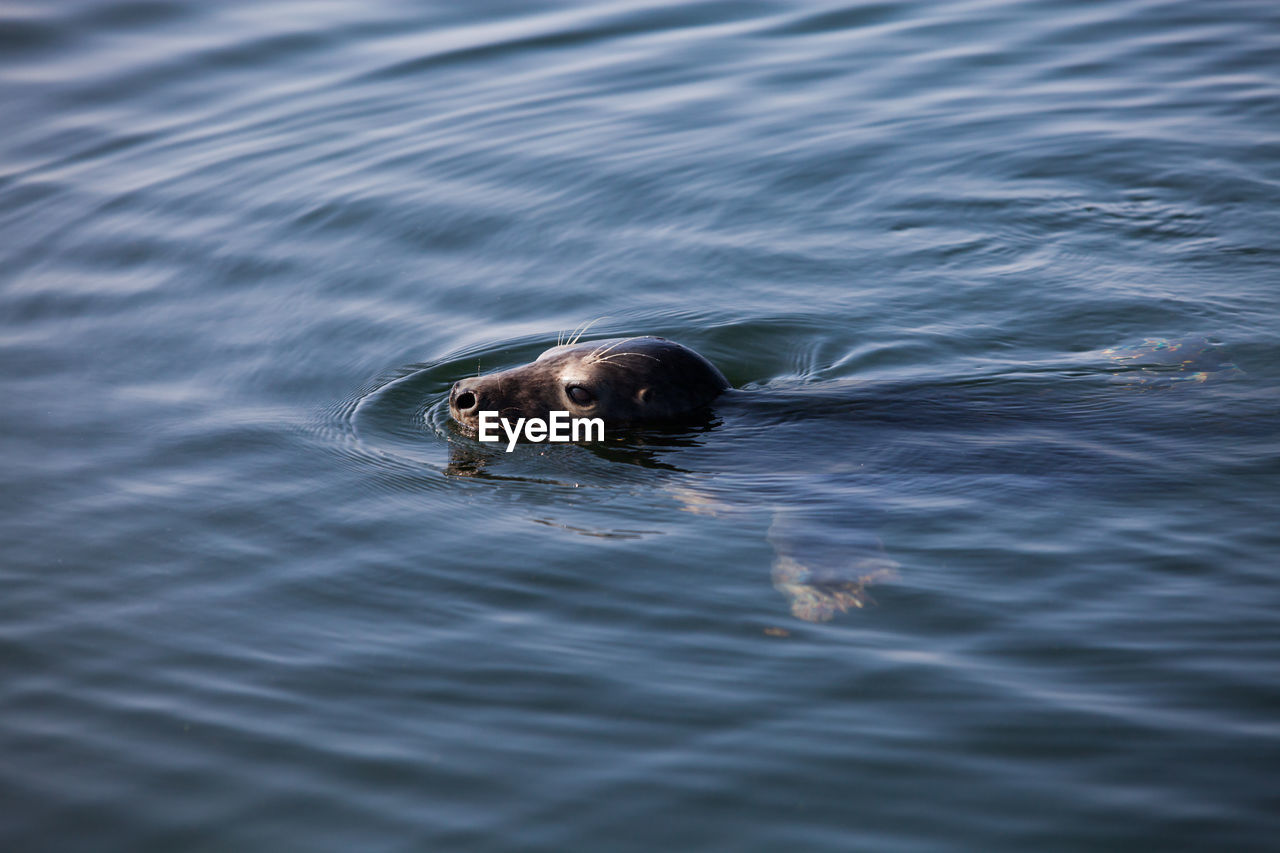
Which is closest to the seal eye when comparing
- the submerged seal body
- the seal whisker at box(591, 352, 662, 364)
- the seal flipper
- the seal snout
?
the submerged seal body

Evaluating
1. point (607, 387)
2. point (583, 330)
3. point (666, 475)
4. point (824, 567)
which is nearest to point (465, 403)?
point (607, 387)

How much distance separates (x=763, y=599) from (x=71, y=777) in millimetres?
2633

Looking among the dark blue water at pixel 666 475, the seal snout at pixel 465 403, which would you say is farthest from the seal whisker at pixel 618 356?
the seal snout at pixel 465 403

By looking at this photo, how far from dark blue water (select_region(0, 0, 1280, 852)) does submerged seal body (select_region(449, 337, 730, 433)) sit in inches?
6.4

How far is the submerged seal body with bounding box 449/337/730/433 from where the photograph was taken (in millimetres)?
6855

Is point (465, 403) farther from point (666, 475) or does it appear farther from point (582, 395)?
point (666, 475)

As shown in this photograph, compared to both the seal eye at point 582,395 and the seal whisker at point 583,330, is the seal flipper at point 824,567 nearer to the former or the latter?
the seal eye at point 582,395

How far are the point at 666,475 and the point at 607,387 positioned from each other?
66 cm

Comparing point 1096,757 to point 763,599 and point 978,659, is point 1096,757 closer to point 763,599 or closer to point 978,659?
point 978,659

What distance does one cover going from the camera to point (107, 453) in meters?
7.10

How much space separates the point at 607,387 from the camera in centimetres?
686

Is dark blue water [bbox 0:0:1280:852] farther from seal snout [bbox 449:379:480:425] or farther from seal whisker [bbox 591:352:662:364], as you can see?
seal whisker [bbox 591:352:662:364]

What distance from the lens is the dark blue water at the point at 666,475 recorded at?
167 inches

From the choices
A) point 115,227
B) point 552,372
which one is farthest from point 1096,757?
point 115,227
